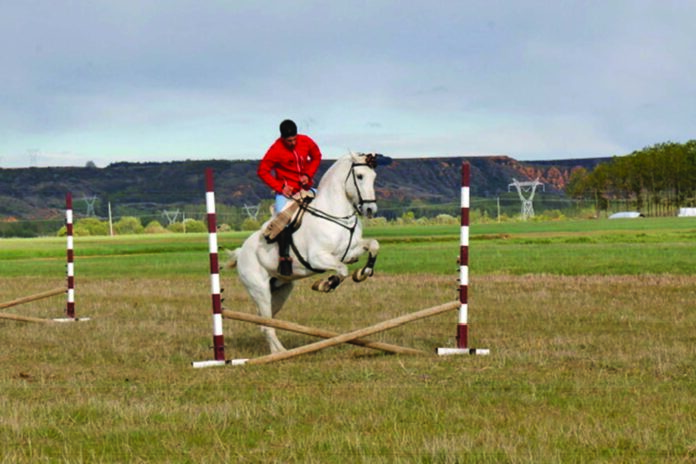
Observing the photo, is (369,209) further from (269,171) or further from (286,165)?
(269,171)

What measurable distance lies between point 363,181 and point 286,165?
142 cm

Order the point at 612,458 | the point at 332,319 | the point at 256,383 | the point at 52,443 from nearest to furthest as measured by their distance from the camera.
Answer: the point at 612,458 < the point at 52,443 < the point at 256,383 < the point at 332,319

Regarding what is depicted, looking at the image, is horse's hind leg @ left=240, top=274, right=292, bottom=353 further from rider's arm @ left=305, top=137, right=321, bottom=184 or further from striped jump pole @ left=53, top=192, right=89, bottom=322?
striped jump pole @ left=53, top=192, right=89, bottom=322

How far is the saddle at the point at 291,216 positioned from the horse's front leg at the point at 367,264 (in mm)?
939

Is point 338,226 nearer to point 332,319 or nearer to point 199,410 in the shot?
point 199,410

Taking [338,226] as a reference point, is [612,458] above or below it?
below

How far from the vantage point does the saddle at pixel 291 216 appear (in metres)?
13.7

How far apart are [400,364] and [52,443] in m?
5.30

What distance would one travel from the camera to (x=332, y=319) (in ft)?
65.4

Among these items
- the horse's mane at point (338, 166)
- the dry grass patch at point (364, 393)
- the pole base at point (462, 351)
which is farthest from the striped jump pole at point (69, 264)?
the pole base at point (462, 351)

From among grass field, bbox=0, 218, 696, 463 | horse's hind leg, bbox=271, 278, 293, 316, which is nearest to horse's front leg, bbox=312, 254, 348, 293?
grass field, bbox=0, 218, 696, 463

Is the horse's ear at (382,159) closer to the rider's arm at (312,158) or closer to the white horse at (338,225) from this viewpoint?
the white horse at (338,225)

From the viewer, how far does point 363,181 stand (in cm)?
1320

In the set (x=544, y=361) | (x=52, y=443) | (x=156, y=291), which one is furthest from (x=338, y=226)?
(x=156, y=291)
